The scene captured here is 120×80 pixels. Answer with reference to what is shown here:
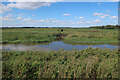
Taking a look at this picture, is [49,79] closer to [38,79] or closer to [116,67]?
[38,79]

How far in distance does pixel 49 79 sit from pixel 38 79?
0.61 metres

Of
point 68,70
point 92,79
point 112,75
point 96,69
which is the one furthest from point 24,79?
point 112,75

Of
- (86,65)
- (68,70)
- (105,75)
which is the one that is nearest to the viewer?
(105,75)

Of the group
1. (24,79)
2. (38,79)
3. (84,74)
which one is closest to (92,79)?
(84,74)

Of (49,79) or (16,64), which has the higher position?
(16,64)

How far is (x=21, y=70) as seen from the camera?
18.9ft

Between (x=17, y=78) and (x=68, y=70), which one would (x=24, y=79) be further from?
(x=68, y=70)

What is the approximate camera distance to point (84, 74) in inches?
221

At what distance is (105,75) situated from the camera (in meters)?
5.29

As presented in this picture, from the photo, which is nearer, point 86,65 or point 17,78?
point 17,78

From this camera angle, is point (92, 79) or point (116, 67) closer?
point (92, 79)

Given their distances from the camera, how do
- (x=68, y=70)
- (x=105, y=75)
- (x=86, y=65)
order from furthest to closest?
(x=86, y=65)
(x=68, y=70)
(x=105, y=75)

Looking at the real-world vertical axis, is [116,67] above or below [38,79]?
above

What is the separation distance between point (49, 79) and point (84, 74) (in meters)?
1.94
